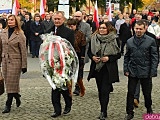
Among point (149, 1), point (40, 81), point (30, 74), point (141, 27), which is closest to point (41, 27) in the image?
point (30, 74)

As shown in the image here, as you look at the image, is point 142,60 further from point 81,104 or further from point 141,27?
point 81,104

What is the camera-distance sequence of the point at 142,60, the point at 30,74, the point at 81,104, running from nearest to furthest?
1. the point at 142,60
2. the point at 81,104
3. the point at 30,74

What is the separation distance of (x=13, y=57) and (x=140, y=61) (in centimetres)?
236

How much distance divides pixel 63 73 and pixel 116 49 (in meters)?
1.01

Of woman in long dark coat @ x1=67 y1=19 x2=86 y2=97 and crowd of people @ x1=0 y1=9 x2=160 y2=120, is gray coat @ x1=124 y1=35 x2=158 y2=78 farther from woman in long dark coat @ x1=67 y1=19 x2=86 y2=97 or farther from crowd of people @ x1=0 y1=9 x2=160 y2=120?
woman in long dark coat @ x1=67 y1=19 x2=86 y2=97

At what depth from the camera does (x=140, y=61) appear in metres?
7.76

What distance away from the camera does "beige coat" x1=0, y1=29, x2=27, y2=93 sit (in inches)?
340

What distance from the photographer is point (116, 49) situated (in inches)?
326

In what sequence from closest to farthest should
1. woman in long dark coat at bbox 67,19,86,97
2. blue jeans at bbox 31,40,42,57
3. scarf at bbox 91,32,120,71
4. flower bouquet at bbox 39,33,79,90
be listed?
flower bouquet at bbox 39,33,79,90 → scarf at bbox 91,32,120,71 → woman in long dark coat at bbox 67,19,86,97 → blue jeans at bbox 31,40,42,57

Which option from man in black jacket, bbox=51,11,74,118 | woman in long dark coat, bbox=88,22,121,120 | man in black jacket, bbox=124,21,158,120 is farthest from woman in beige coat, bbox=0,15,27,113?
man in black jacket, bbox=124,21,158,120

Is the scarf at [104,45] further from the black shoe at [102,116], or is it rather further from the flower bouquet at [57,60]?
the black shoe at [102,116]

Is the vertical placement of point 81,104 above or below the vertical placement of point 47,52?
below

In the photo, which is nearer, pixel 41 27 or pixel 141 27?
pixel 141 27

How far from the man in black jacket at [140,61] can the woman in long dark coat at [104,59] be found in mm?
329
